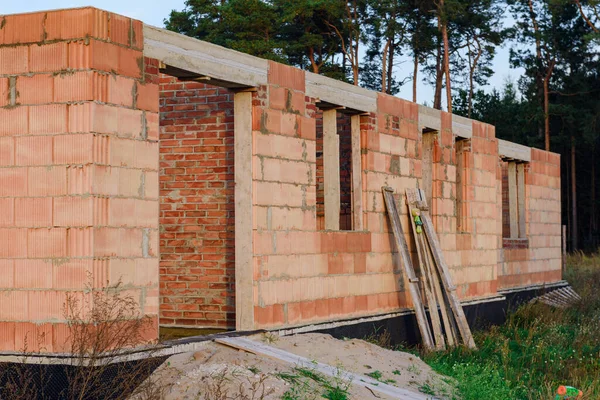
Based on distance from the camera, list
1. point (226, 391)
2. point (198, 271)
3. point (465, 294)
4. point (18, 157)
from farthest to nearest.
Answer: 1. point (465, 294)
2. point (198, 271)
3. point (18, 157)
4. point (226, 391)

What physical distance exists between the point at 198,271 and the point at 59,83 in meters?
3.89

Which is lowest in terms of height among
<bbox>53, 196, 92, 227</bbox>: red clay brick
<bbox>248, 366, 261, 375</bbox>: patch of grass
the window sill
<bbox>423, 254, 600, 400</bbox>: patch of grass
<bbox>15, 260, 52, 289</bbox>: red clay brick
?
<bbox>423, 254, 600, 400</bbox>: patch of grass

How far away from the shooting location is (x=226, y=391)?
7.87 meters

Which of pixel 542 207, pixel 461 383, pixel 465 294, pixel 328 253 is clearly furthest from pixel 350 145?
pixel 542 207

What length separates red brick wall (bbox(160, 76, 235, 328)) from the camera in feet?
37.7

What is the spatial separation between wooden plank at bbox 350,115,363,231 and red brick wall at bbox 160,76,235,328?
179cm

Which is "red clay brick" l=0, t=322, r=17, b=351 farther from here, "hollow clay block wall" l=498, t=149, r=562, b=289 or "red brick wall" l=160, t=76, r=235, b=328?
"hollow clay block wall" l=498, t=149, r=562, b=289

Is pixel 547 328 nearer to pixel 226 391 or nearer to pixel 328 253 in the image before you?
pixel 328 253

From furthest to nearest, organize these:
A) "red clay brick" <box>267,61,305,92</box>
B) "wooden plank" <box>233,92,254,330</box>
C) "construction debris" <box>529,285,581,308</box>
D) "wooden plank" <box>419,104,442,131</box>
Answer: "construction debris" <box>529,285,581,308</box>
"wooden plank" <box>419,104,442,131</box>
"red clay brick" <box>267,61,305,92</box>
"wooden plank" <box>233,92,254,330</box>

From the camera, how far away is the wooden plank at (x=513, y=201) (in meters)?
18.9

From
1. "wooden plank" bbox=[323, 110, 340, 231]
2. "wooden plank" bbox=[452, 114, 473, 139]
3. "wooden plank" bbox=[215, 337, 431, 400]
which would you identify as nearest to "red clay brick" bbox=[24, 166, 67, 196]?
"wooden plank" bbox=[215, 337, 431, 400]

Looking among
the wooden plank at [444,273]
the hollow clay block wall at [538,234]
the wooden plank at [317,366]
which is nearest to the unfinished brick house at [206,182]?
the wooden plank at [444,273]

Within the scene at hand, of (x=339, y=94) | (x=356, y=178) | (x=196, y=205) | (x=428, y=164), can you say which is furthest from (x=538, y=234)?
(x=196, y=205)

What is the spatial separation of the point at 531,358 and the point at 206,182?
4.74 meters
